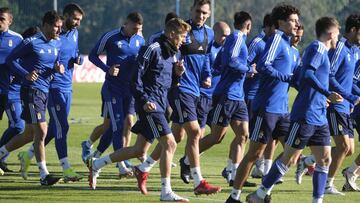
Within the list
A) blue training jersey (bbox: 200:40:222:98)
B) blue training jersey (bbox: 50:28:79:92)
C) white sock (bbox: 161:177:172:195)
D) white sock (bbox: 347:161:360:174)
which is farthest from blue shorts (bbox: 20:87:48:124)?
white sock (bbox: 347:161:360:174)

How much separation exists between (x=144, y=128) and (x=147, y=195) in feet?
3.12

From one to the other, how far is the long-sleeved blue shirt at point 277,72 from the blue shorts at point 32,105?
3.25 meters

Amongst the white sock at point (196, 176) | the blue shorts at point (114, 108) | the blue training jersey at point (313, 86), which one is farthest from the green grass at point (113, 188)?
the blue training jersey at point (313, 86)

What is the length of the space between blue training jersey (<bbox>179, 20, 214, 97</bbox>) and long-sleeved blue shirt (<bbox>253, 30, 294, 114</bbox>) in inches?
51.5

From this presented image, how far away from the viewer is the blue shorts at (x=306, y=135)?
1151 cm

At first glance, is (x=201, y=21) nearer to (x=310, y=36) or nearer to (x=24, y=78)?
(x=24, y=78)

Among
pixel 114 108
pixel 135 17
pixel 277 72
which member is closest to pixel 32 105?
pixel 114 108

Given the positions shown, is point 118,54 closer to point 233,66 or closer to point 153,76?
point 233,66

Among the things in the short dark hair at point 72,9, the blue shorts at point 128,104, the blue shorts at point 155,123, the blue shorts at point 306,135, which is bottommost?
the blue shorts at point 128,104

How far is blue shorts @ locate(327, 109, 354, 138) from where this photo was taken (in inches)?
533

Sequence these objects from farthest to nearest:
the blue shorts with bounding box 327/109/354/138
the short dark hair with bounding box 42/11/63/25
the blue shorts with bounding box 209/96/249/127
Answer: the blue shorts with bounding box 209/96/249/127 < the short dark hair with bounding box 42/11/63/25 < the blue shorts with bounding box 327/109/354/138

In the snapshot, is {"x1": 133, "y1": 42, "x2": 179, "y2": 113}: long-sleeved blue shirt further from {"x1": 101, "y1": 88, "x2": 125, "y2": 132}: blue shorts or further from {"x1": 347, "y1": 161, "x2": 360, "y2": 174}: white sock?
{"x1": 347, "y1": 161, "x2": 360, "y2": 174}: white sock

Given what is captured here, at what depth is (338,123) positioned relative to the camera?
44.4 feet

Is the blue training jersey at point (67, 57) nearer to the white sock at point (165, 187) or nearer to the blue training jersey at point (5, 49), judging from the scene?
the blue training jersey at point (5, 49)
